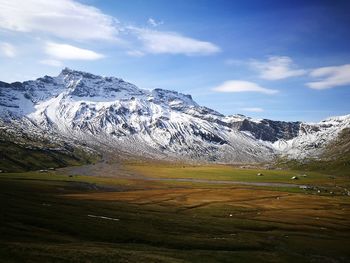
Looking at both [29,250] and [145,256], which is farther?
[145,256]

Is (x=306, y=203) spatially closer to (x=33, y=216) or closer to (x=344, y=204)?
(x=344, y=204)

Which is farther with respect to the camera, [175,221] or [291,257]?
[175,221]

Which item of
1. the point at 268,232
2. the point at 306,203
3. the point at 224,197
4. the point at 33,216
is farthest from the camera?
the point at 224,197

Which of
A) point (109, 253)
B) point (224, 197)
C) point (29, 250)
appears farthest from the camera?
point (224, 197)

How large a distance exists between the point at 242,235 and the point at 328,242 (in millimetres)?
17545

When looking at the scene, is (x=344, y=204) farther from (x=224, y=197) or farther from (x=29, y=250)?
(x=29, y=250)

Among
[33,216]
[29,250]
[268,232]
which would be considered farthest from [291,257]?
[33,216]

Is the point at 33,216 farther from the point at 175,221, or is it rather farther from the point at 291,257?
the point at 291,257

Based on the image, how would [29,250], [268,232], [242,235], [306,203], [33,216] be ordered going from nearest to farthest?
[29,250]
[33,216]
[242,235]
[268,232]
[306,203]

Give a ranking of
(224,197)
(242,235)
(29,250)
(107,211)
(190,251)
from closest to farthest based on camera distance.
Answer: (29,250) → (190,251) → (242,235) → (107,211) → (224,197)

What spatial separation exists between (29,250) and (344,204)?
146 meters

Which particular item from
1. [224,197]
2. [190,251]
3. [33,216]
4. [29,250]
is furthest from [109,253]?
[224,197]

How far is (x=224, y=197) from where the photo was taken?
172 metres

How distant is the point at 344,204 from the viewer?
162m
